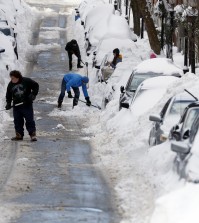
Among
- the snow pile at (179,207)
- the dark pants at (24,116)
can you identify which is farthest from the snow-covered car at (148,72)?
the snow pile at (179,207)

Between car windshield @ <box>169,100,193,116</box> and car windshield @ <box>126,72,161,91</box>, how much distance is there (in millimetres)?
6654

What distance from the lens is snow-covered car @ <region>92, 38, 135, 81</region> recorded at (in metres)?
29.4

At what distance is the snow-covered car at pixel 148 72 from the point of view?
72.3 ft

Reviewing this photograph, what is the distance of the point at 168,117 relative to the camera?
1502 centimetres

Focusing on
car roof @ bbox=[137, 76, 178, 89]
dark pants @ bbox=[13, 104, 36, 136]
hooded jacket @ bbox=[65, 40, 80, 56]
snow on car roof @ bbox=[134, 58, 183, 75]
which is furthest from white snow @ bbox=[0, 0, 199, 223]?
dark pants @ bbox=[13, 104, 36, 136]

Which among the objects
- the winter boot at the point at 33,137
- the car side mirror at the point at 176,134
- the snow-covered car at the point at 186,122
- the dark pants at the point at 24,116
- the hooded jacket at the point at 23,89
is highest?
the snow-covered car at the point at 186,122

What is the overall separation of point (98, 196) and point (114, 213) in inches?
49.2

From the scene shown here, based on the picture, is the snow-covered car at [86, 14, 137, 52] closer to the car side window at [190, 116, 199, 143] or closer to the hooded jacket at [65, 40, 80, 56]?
the hooded jacket at [65, 40, 80, 56]

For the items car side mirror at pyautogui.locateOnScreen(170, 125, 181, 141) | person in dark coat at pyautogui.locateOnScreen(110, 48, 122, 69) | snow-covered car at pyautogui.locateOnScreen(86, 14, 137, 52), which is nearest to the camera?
car side mirror at pyautogui.locateOnScreen(170, 125, 181, 141)

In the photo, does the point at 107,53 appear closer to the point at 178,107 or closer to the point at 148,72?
the point at 148,72

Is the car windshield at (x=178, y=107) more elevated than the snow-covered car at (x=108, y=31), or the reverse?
the car windshield at (x=178, y=107)

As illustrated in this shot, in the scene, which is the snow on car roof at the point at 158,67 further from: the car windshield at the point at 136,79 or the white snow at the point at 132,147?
the car windshield at the point at 136,79


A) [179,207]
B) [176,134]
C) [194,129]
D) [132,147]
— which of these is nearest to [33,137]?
[132,147]

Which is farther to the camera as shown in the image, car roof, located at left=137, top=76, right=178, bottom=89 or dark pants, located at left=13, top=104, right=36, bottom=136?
car roof, located at left=137, top=76, right=178, bottom=89
